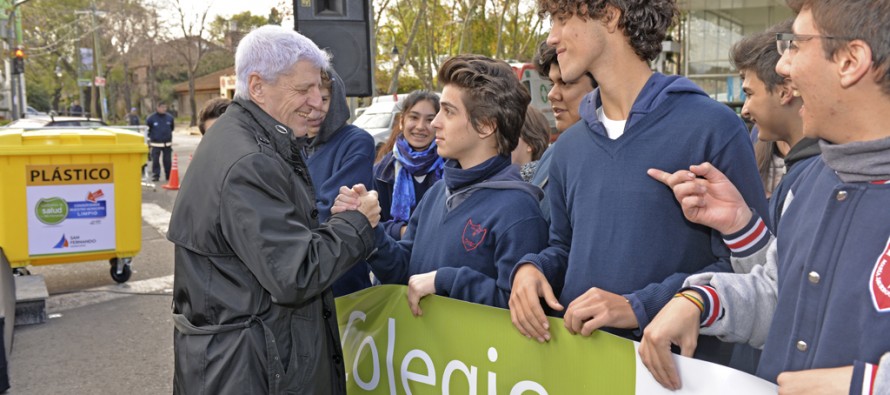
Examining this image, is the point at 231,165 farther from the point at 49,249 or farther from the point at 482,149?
the point at 49,249

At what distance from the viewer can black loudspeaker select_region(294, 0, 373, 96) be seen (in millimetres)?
5695

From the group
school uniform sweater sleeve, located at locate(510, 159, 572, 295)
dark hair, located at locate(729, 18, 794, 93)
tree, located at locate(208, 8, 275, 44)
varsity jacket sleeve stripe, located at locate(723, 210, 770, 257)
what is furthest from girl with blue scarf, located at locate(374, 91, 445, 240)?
tree, located at locate(208, 8, 275, 44)

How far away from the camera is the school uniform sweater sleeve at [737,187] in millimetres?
1894

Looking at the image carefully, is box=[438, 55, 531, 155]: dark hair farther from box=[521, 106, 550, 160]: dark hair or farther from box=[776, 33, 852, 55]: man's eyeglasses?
box=[521, 106, 550, 160]: dark hair

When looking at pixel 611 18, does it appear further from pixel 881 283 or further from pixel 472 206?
pixel 881 283

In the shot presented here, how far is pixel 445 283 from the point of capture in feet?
8.17

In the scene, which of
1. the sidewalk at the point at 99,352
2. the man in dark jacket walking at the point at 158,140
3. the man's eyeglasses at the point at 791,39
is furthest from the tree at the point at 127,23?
the man's eyeglasses at the point at 791,39

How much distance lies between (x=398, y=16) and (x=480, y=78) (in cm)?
3272

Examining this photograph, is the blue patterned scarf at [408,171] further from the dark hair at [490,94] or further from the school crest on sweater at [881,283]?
the school crest on sweater at [881,283]

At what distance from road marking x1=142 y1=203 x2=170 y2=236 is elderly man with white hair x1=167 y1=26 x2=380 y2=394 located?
349 inches

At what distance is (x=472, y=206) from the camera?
2.64 metres

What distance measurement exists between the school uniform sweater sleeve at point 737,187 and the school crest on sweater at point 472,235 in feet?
2.36

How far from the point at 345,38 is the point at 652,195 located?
13.7ft

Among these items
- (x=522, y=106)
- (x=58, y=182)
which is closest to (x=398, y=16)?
(x=58, y=182)
